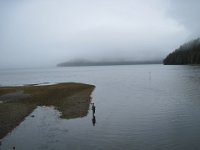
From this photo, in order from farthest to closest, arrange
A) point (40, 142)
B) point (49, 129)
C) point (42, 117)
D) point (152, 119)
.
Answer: point (42, 117), point (152, 119), point (49, 129), point (40, 142)

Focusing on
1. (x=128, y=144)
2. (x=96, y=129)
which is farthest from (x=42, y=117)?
(x=128, y=144)

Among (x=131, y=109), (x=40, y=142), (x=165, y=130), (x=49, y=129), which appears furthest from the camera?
(x=131, y=109)

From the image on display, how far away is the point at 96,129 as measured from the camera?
3612 centimetres

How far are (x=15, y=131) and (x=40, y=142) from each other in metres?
6.66

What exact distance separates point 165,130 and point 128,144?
24.4 feet

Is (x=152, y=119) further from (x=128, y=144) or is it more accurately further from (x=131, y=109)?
(x=128, y=144)

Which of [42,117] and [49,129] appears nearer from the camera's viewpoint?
[49,129]

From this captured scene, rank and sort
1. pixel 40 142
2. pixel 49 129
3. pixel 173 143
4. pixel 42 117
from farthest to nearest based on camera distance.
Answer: pixel 42 117
pixel 49 129
pixel 40 142
pixel 173 143

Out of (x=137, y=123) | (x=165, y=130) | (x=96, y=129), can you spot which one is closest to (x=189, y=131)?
(x=165, y=130)

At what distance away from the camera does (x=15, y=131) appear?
119 ft

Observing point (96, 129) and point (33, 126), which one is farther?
point (33, 126)

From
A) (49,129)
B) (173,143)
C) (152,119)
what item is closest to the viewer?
(173,143)

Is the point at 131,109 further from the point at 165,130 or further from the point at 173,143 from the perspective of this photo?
the point at 173,143

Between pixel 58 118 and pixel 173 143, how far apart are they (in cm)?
2016
